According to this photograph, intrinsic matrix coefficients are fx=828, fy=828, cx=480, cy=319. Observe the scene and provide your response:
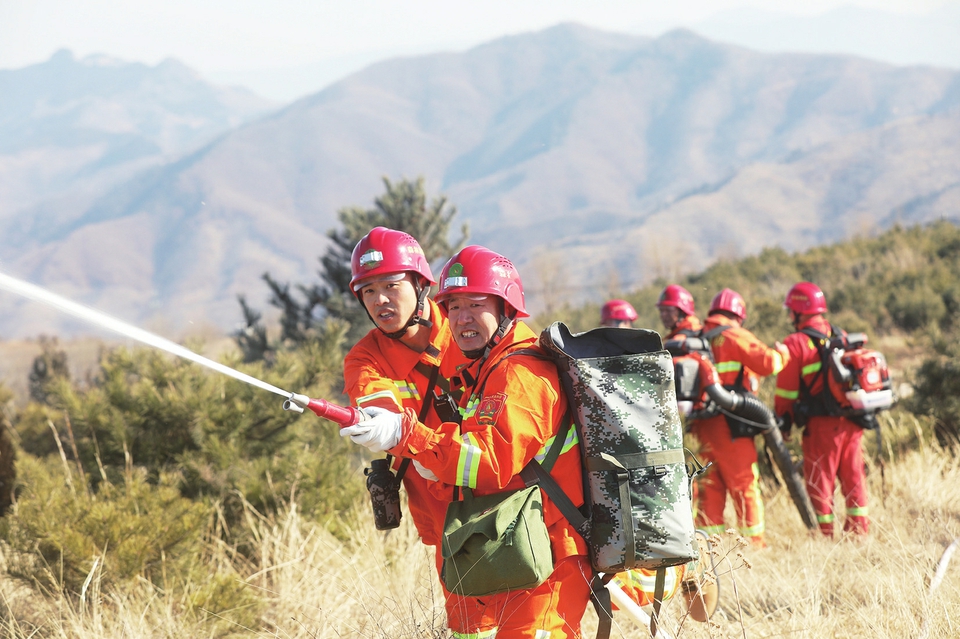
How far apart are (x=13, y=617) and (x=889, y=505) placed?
6121 millimetres

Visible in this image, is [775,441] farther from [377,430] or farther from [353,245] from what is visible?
[353,245]

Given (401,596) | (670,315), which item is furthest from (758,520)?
(401,596)

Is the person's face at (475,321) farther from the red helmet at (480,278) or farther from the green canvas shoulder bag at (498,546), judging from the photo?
the green canvas shoulder bag at (498,546)

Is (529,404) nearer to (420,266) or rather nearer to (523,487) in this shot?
(523,487)

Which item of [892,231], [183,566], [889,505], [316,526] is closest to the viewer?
[183,566]

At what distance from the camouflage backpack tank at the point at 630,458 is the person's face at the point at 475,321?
30cm

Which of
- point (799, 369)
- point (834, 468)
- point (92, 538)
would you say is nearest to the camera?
point (92, 538)

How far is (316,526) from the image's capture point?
5328mm

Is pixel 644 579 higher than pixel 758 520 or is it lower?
higher

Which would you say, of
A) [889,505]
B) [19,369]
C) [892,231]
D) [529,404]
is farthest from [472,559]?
[19,369]

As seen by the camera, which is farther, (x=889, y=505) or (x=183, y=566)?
(x=889, y=505)

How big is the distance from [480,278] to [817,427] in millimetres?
4592

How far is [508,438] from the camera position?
8.72 ft

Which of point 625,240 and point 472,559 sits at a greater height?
point 472,559
